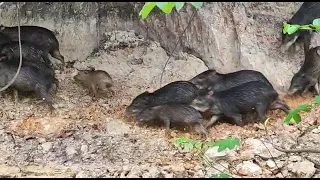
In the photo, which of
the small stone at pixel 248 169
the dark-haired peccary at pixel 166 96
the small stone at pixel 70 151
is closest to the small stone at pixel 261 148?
the small stone at pixel 248 169

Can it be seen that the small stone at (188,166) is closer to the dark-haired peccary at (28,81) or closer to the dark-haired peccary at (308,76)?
the dark-haired peccary at (28,81)

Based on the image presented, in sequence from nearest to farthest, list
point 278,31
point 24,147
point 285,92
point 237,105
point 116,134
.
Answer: point 24,147, point 116,134, point 237,105, point 285,92, point 278,31

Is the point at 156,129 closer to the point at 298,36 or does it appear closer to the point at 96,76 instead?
the point at 96,76

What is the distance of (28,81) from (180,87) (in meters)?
1.45

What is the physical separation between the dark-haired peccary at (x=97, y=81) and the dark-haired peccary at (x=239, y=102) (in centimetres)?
93

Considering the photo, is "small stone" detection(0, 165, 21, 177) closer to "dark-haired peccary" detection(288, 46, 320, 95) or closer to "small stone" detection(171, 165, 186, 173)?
"small stone" detection(171, 165, 186, 173)

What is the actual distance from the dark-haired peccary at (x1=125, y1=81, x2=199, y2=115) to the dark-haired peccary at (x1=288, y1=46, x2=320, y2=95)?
3.61 feet

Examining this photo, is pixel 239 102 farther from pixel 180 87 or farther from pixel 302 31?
pixel 302 31

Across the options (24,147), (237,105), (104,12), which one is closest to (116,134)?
(24,147)

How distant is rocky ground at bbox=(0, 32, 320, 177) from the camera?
5.14 meters

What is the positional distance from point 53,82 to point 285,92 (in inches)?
94.4

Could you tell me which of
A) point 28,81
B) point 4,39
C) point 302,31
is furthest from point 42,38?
point 302,31

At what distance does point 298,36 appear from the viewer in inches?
280

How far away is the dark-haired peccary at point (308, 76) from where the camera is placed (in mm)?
6625
